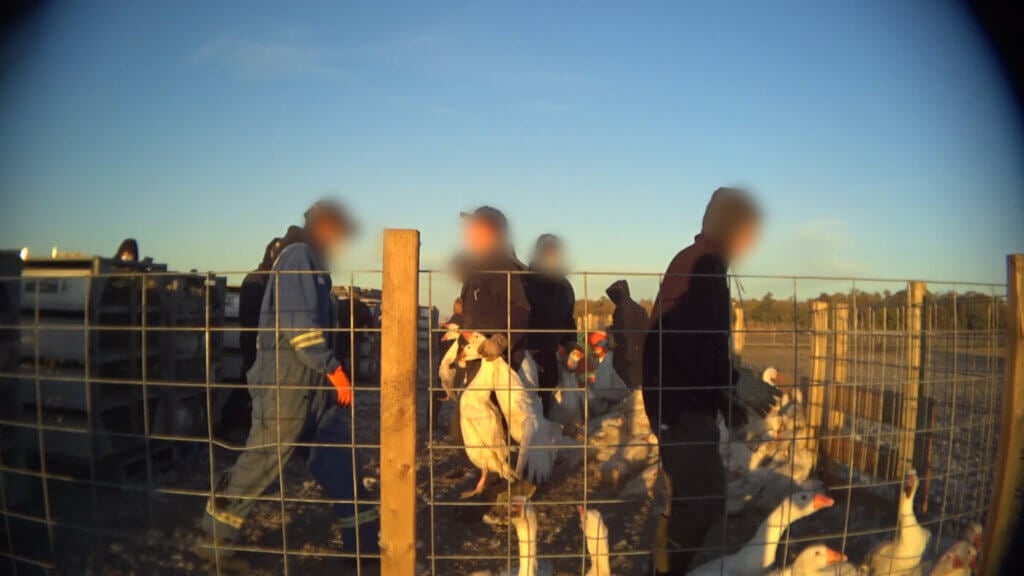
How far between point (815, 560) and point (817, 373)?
7.91 ft

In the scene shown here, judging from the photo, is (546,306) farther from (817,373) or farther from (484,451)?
(817,373)

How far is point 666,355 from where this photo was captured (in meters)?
3.61

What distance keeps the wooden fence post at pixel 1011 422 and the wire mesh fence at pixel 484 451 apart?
0.52 feet

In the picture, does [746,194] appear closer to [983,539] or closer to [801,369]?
[983,539]

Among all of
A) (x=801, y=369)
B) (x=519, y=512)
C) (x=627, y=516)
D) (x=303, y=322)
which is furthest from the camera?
(x=801, y=369)

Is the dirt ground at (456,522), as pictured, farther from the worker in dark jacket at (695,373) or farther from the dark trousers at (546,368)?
the dark trousers at (546,368)

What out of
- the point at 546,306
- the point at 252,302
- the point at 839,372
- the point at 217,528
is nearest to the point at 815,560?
the point at 839,372


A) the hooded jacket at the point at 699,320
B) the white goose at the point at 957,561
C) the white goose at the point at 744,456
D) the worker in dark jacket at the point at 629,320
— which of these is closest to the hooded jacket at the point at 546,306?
the worker in dark jacket at the point at 629,320

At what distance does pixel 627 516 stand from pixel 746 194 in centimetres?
268

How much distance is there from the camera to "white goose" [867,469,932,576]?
3.70 m

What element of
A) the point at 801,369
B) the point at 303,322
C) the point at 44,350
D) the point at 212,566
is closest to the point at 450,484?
the point at 212,566

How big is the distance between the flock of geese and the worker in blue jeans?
80 centimetres

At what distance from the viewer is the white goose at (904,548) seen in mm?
3697

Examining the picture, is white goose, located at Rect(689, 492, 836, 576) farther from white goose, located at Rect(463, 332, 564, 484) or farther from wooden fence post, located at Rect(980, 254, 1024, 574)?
white goose, located at Rect(463, 332, 564, 484)
